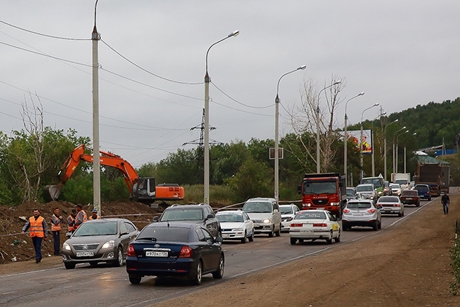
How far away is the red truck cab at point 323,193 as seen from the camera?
169 ft

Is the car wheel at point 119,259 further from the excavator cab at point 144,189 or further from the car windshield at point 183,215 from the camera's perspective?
the excavator cab at point 144,189

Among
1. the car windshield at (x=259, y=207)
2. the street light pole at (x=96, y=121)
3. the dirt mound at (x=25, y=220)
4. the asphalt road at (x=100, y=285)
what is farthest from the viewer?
the car windshield at (x=259, y=207)

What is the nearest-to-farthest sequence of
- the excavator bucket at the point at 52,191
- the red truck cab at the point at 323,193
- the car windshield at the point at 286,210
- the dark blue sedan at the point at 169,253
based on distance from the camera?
the dark blue sedan at the point at 169,253, the excavator bucket at the point at 52,191, the car windshield at the point at 286,210, the red truck cab at the point at 323,193

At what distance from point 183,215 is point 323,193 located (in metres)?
23.9

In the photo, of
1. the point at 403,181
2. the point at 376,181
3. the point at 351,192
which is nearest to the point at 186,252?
the point at 351,192

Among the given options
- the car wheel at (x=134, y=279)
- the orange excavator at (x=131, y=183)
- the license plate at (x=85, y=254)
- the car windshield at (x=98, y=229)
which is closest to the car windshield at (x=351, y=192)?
the orange excavator at (x=131, y=183)

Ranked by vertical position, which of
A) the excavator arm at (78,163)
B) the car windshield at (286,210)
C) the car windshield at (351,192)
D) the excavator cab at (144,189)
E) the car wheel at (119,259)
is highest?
the excavator arm at (78,163)

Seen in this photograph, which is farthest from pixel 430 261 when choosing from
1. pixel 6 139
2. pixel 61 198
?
pixel 6 139

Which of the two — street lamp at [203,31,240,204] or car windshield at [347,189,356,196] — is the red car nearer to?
car windshield at [347,189,356,196]

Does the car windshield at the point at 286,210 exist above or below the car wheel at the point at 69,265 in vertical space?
above

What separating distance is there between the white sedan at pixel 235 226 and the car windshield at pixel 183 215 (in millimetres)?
7478

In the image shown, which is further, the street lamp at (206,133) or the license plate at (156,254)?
the street lamp at (206,133)

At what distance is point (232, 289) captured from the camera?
17.5 metres

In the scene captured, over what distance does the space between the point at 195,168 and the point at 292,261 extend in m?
92.1
